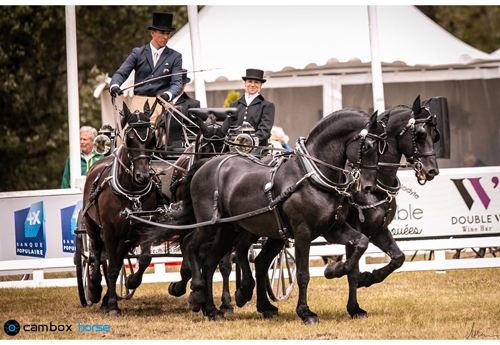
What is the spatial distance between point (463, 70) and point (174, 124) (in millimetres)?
9436

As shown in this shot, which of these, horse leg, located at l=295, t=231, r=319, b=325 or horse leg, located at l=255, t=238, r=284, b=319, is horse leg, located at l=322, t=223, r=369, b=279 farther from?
horse leg, located at l=255, t=238, r=284, b=319

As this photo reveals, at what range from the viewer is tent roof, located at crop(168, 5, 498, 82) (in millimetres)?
18859

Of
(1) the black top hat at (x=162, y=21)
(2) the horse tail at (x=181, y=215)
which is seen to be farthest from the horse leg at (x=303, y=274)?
(1) the black top hat at (x=162, y=21)

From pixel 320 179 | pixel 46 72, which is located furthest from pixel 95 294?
pixel 46 72

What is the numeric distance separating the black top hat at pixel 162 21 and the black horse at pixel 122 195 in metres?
1.19

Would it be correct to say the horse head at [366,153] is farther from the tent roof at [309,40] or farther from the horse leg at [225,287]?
the tent roof at [309,40]

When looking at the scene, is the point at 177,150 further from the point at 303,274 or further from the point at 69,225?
the point at 69,225

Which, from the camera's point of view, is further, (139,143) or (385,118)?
(385,118)

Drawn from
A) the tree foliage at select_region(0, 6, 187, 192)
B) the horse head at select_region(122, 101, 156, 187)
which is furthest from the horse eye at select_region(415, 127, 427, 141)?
the tree foliage at select_region(0, 6, 187, 192)

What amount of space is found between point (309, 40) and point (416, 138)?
9660mm

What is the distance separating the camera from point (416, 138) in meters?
9.88

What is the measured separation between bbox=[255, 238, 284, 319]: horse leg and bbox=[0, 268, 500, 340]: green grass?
14cm

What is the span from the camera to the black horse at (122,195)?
9.95 meters
